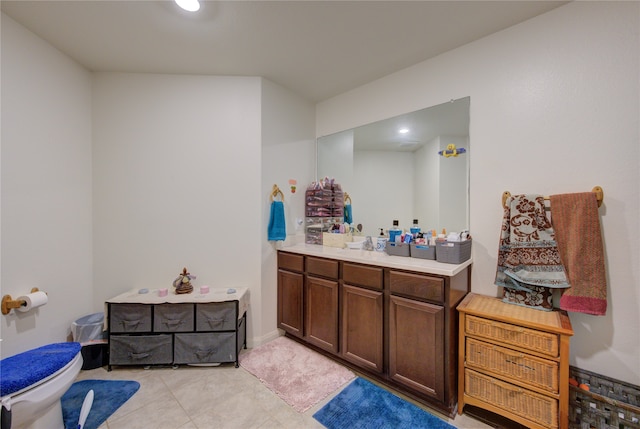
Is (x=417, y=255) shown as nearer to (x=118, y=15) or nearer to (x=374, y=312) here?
(x=374, y=312)

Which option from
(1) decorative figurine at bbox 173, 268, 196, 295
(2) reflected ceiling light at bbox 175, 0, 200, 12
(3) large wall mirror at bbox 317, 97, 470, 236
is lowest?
(1) decorative figurine at bbox 173, 268, 196, 295

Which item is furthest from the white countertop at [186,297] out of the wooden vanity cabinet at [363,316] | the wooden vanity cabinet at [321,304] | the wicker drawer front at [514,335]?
the wicker drawer front at [514,335]

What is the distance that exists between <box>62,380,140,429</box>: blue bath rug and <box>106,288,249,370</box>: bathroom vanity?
18 cm

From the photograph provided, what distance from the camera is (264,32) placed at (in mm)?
1852

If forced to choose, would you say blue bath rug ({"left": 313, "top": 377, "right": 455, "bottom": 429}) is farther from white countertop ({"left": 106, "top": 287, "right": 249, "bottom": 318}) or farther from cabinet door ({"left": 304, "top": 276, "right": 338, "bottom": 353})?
white countertop ({"left": 106, "top": 287, "right": 249, "bottom": 318})

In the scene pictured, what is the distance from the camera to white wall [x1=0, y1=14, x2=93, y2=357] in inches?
67.7

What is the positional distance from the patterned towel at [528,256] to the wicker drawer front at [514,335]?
30 centimetres

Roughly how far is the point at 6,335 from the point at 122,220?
1049 millimetres

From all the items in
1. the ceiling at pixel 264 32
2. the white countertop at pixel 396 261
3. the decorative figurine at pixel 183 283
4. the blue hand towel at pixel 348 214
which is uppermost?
the ceiling at pixel 264 32

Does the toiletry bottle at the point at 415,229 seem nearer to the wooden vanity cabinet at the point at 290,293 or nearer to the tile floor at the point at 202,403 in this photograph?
the wooden vanity cabinet at the point at 290,293

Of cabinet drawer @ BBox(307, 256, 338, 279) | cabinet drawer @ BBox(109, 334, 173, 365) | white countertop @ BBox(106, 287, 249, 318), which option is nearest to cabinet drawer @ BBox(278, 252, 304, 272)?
cabinet drawer @ BBox(307, 256, 338, 279)

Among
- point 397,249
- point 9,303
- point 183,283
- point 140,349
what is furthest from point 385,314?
point 9,303

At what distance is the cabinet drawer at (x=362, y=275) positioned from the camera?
188cm

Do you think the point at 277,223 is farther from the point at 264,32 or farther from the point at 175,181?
the point at 264,32
